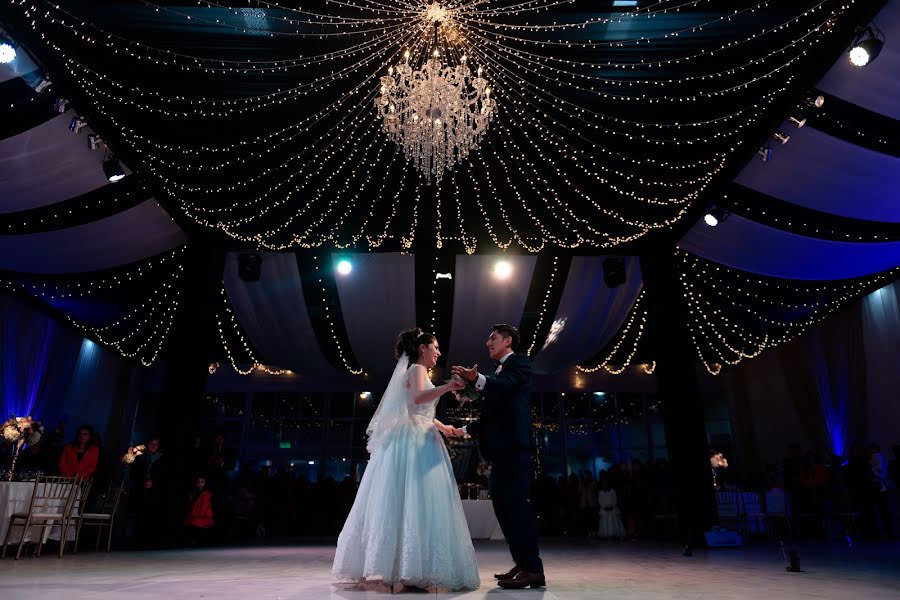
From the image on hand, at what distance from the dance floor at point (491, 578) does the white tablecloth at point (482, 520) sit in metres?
2.68

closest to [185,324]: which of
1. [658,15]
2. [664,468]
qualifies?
[658,15]

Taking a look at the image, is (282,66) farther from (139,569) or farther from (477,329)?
(477,329)

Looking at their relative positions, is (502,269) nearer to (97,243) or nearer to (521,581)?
(97,243)

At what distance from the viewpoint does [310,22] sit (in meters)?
4.48

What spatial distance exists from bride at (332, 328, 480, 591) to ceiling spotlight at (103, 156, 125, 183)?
4076 millimetres

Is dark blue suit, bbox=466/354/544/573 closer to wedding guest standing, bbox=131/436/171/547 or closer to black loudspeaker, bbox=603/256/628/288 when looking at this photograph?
wedding guest standing, bbox=131/436/171/547

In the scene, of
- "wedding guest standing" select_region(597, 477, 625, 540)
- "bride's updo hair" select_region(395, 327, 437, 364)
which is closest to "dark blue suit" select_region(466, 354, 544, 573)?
"bride's updo hair" select_region(395, 327, 437, 364)

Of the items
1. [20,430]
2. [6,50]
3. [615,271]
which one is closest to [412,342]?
[6,50]

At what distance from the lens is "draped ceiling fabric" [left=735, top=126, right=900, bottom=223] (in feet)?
17.9

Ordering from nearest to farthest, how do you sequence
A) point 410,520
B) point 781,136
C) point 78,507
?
1. point 410,520
2. point 781,136
3. point 78,507

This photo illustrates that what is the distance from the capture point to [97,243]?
7.05 metres

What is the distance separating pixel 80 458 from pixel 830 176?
27.5 ft

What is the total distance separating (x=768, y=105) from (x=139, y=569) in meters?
6.28

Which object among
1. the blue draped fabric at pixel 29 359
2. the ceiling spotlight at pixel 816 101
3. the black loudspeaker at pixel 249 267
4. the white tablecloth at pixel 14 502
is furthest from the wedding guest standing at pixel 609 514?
the blue draped fabric at pixel 29 359
